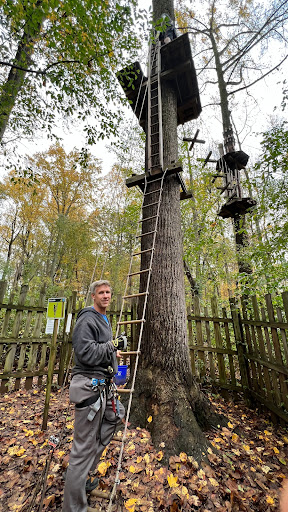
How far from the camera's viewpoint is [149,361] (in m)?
2.78

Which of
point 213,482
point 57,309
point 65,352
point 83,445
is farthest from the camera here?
point 65,352

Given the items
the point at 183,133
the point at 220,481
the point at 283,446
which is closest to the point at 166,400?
the point at 220,481

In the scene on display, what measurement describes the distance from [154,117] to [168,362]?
437 centimetres

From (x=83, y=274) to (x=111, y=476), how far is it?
19093 mm

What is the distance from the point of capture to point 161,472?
2.04 m

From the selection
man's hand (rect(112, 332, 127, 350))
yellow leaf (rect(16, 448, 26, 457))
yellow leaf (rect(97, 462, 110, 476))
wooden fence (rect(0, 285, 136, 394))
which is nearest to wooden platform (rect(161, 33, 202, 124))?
wooden fence (rect(0, 285, 136, 394))

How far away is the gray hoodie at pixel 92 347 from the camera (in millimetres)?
1805

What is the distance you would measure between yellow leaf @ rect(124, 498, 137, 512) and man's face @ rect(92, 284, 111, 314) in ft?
5.15

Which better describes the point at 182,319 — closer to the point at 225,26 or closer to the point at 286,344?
the point at 286,344

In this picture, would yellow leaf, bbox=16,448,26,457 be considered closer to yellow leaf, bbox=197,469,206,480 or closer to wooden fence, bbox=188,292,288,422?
yellow leaf, bbox=197,469,206,480

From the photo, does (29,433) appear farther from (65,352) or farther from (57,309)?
(65,352)

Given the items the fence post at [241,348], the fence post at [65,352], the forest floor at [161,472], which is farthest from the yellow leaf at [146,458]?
the fence post at [65,352]

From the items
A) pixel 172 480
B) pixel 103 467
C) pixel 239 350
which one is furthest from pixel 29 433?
pixel 239 350

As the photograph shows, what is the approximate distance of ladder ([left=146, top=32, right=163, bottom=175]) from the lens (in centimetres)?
379
